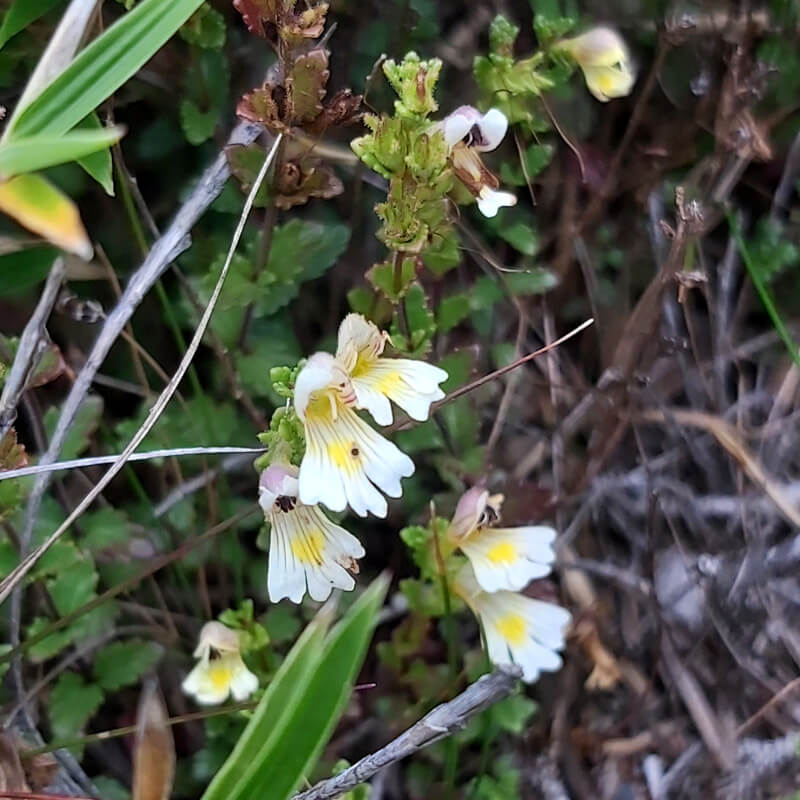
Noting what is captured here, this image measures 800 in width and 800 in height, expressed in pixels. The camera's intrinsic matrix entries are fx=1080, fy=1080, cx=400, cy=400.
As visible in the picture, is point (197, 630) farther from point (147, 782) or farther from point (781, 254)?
point (781, 254)

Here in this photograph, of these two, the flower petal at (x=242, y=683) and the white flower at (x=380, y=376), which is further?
the flower petal at (x=242, y=683)

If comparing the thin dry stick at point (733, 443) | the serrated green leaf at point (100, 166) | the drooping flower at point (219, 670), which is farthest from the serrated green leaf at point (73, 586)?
the thin dry stick at point (733, 443)

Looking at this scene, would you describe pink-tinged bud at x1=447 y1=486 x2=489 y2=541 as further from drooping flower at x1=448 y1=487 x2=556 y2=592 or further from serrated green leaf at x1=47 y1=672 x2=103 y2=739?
serrated green leaf at x1=47 y1=672 x2=103 y2=739

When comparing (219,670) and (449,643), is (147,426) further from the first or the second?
(449,643)

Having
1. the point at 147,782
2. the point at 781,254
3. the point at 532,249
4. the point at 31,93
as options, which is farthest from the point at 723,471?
the point at 31,93

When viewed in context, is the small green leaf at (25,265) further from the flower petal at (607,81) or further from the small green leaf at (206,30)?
the flower petal at (607,81)

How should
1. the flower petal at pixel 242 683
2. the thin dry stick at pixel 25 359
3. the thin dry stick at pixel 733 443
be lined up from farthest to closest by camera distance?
the thin dry stick at pixel 733 443 → the flower petal at pixel 242 683 → the thin dry stick at pixel 25 359

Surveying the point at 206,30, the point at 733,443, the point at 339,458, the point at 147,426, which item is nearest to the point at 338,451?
the point at 339,458
